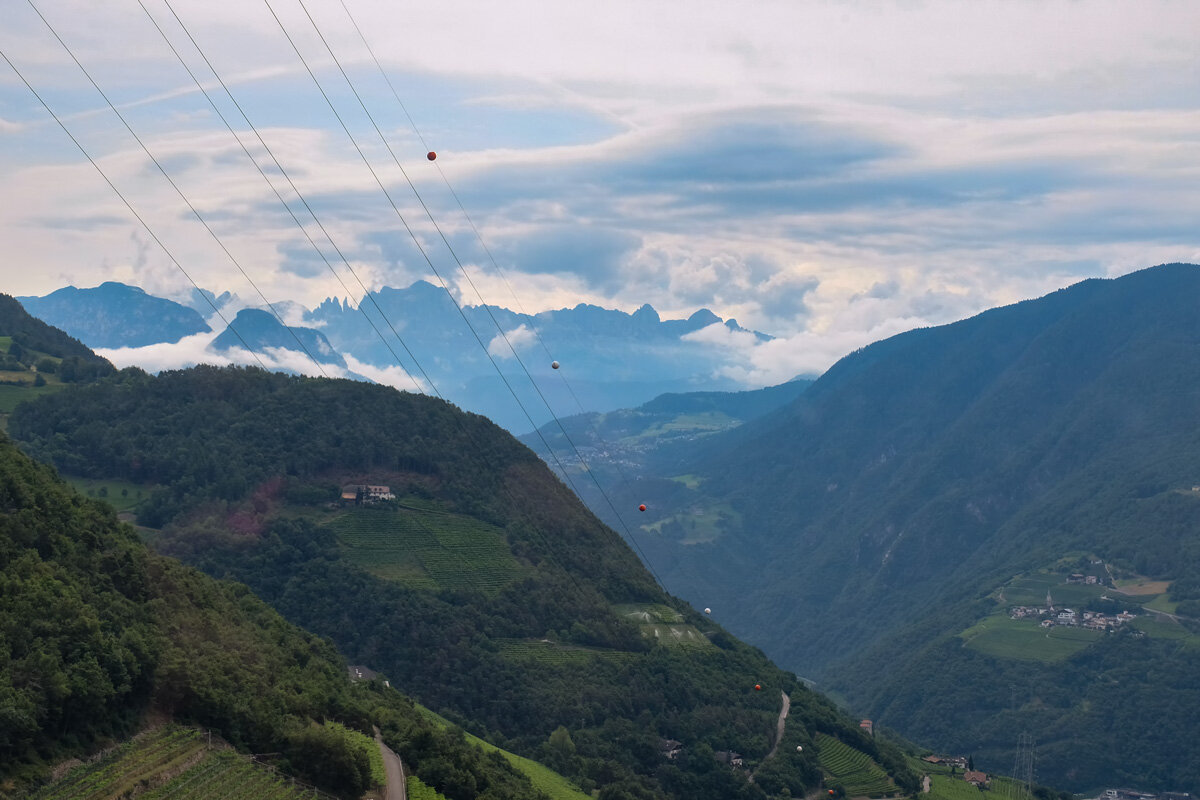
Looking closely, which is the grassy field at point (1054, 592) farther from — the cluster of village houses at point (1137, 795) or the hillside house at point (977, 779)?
the hillside house at point (977, 779)

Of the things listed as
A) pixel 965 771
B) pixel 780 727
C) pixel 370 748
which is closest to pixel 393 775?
pixel 370 748

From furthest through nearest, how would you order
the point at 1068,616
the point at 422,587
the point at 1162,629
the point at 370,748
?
1. the point at 1068,616
2. the point at 1162,629
3. the point at 422,587
4. the point at 370,748

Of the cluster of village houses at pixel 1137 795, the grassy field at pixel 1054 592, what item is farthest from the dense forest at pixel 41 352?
the grassy field at pixel 1054 592

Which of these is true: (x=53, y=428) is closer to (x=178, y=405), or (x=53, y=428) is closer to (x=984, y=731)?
(x=178, y=405)

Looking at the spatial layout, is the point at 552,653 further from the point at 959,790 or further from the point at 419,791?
the point at 419,791

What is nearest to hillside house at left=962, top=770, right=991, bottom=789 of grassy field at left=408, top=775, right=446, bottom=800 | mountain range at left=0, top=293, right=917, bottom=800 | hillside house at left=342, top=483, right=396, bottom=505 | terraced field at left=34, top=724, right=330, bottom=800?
mountain range at left=0, top=293, right=917, bottom=800

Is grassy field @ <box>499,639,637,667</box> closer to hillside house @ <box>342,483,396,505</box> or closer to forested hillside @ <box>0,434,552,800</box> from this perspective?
hillside house @ <box>342,483,396,505</box>
